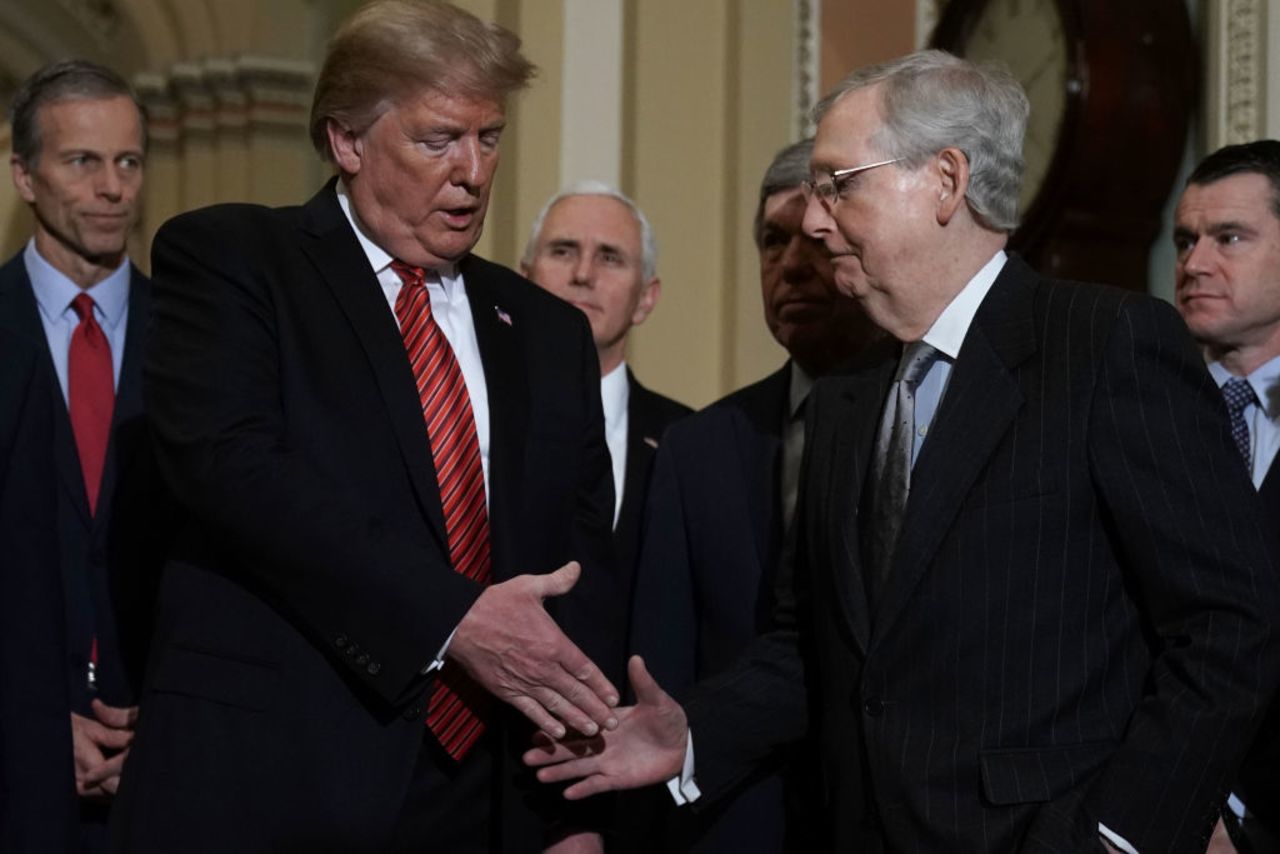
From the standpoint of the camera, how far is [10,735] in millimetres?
2941

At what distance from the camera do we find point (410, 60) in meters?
2.52

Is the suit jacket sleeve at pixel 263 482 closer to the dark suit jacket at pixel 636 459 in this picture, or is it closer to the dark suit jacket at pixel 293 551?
the dark suit jacket at pixel 293 551

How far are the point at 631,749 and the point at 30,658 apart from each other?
100cm

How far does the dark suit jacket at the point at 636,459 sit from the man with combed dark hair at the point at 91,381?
2.76 ft

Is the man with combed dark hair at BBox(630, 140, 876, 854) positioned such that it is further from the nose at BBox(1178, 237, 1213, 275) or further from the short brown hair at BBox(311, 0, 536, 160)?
the short brown hair at BBox(311, 0, 536, 160)

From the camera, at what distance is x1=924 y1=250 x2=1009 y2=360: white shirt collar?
97.3 inches

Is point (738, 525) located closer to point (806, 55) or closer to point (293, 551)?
point (293, 551)

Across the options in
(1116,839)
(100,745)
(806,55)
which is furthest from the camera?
(806,55)

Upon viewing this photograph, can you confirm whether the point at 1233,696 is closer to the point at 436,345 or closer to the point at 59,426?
the point at 436,345

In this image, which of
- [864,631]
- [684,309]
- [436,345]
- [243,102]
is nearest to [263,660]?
[436,345]

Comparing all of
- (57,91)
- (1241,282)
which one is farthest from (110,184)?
(1241,282)

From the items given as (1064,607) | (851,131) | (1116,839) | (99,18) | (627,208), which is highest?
(99,18)

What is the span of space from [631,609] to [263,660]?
0.96 meters

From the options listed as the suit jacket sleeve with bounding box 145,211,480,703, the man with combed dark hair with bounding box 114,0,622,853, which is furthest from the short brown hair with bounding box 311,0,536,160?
the suit jacket sleeve with bounding box 145,211,480,703
